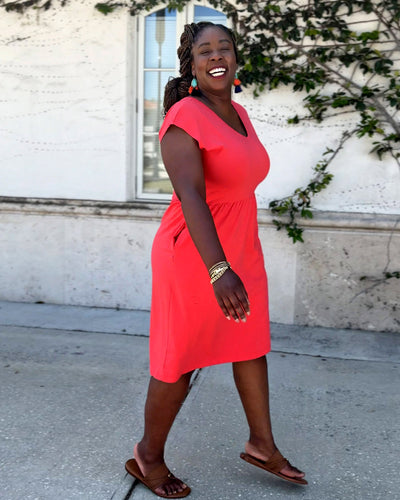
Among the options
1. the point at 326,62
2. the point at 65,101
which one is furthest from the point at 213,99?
the point at 65,101

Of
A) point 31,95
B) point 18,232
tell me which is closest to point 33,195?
point 18,232

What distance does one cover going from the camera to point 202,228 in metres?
2.24

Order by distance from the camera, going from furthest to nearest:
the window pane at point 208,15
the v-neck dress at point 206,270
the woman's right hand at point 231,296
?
the window pane at point 208,15 → the v-neck dress at point 206,270 → the woman's right hand at point 231,296

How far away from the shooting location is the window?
5.06 m

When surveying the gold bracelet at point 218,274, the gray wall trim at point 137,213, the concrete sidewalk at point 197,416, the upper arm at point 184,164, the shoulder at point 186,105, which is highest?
the shoulder at point 186,105

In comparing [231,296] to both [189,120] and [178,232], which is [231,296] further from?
[189,120]

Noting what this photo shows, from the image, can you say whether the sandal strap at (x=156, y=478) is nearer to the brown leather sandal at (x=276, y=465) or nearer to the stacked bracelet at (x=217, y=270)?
the brown leather sandal at (x=276, y=465)

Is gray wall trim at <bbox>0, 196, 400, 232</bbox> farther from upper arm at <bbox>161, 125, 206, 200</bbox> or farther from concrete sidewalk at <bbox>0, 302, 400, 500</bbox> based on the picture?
upper arm at <bbox>161, 125, 206, 200</bbox>

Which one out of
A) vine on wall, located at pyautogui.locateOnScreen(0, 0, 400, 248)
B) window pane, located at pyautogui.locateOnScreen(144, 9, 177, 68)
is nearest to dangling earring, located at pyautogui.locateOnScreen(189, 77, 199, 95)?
vine on wall, located at pyautogui.locateOnScreen(0, 0, 400, 248)

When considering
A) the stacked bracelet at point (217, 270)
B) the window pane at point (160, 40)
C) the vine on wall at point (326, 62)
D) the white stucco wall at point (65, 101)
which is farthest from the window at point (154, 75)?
the stacked bracelet at point (217, 270)

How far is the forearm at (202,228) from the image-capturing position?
2221 millimetres

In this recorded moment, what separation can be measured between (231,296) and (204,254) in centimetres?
17

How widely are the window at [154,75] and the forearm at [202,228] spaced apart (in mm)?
3099

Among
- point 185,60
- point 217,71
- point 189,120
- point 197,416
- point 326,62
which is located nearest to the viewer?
point 189,120
